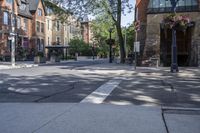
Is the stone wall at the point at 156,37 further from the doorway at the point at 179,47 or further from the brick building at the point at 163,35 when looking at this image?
the doorway at the point at 179,47

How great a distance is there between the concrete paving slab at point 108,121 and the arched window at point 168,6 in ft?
72.9

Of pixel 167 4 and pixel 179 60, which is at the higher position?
pixel 167 4

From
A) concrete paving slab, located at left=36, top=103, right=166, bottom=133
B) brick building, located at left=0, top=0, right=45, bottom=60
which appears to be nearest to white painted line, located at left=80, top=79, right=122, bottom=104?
concrete paving slab, located at left=36, top=103, right=166, bottom=133

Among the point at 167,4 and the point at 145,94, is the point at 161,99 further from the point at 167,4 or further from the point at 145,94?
the point at 167,4

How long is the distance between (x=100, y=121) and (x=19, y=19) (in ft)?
156

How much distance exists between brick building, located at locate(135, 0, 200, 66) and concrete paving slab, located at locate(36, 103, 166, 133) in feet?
71.7

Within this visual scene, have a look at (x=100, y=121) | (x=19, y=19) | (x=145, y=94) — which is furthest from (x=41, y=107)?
(x=19, y=19)

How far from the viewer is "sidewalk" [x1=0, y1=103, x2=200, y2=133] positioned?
6.72 meters

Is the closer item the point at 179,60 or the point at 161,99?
the point at 161,99

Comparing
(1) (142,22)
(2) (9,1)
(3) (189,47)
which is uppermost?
(2) (9,1)

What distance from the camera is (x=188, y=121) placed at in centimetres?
757

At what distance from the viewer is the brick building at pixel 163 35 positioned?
97.3ft

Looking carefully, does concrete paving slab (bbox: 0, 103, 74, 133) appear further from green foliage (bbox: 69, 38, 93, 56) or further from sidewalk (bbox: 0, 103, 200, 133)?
green foliage (bbox: 69, 38, 93, 56)

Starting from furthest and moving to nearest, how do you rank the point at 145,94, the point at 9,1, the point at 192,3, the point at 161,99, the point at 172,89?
1. the point at 9,1
2. the point at 192,3
3. the point at 172,89
4. the point at 145,94
5. the point at 161,99
